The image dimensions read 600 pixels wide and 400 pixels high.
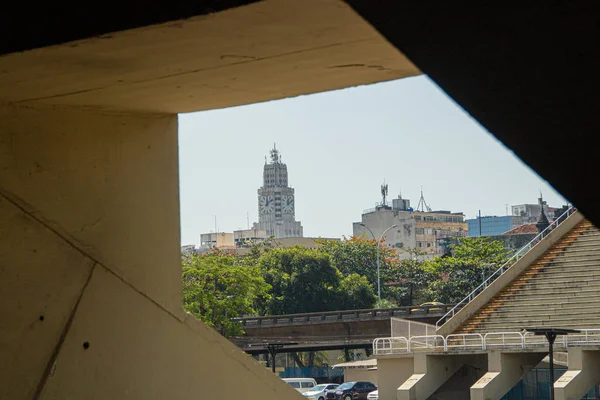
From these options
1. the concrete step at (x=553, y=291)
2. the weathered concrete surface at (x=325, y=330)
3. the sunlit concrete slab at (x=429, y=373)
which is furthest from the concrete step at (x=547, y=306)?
the weathered concrete surface at (x=325, y=330)

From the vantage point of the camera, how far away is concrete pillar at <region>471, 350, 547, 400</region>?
29703 mm

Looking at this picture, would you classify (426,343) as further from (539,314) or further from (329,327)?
(329,327)

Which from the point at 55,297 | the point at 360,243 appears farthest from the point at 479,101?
the point at 360,243

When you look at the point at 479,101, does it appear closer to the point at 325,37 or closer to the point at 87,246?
the point at 325,37

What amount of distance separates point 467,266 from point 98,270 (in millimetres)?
60396

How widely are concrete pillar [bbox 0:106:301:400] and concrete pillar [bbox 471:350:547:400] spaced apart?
89.3 feet

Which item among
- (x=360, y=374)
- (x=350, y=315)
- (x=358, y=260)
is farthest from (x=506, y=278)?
(x=358, y=260)

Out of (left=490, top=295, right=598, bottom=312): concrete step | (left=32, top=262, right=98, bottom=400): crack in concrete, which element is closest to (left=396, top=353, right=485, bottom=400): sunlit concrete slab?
(left=490, top=295, right=598, bottom=312): concrete step

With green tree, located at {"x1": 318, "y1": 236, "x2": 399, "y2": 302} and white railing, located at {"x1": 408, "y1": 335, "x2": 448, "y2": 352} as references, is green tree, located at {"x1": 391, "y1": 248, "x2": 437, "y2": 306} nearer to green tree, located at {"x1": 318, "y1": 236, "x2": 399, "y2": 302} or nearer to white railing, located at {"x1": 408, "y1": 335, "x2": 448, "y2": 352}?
green tree, located at {"x1": 318, "y1": 236, "x2": 399, "y2": 302}

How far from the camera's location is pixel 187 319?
3230 millimetres

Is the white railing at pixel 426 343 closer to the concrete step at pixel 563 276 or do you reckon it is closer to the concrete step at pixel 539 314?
the concrete step at pixel 539 314

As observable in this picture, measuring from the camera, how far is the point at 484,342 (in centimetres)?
3080

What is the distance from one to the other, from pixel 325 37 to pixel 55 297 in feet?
4.11

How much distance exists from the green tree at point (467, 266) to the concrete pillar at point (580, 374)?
101 ft
